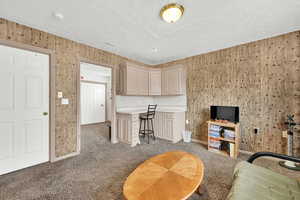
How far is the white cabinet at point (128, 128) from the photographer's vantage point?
322 cm

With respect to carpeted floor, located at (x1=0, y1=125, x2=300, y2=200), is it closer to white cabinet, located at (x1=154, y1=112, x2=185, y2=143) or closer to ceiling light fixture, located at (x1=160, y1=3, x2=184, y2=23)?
white cabinet, located at (x1=154, y1=112, x2=185, y2=143)

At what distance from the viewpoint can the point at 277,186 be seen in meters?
1.14

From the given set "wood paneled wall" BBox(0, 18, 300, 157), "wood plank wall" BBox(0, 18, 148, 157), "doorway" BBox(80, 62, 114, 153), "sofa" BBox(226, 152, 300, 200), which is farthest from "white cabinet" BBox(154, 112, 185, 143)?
"doorway" BBox(80, 62, 114, 153)

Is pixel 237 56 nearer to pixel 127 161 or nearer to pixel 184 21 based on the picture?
pixel 184 21

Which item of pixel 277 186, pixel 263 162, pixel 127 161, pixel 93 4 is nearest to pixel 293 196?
pixel 277 186

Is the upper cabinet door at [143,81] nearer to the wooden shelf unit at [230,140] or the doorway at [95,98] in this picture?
the wooden shelf unit at [230,140]

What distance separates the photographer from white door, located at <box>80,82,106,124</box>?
588 centimetres

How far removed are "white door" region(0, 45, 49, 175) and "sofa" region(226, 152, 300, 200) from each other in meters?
3.19

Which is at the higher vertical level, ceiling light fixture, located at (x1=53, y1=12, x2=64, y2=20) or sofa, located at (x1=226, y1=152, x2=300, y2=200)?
ceiling light fixture, located at (x1=53, y1=12, x2=64, y2=20)

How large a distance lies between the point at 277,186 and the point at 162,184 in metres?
1.11

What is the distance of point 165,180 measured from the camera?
4.10 feet

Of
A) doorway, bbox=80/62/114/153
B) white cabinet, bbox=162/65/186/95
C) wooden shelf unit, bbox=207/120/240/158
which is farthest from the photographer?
doorway, bbox=80/62/114/153

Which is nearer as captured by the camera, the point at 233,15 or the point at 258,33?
the point at 233,15

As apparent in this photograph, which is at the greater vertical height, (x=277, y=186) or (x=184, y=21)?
(x=184, y=21)
